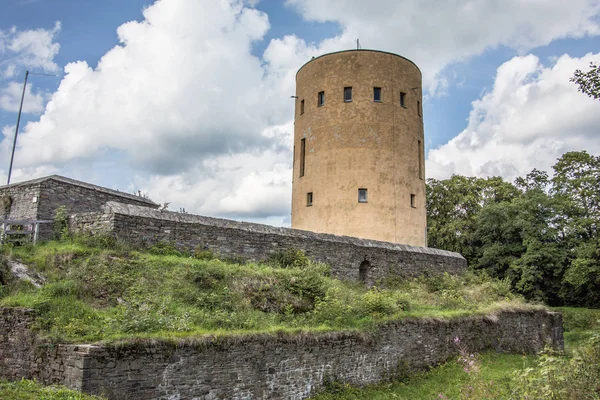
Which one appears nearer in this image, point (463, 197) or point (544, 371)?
point (544, 371)

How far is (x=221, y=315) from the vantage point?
10.5m

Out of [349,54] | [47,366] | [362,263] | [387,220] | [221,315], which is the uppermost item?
[349,54]

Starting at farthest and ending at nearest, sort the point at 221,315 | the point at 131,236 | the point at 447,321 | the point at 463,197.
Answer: the point at 463,197
the point at 447,321
the point at 131,236
the point at 221,315

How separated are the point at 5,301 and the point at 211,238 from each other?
573 centimetres

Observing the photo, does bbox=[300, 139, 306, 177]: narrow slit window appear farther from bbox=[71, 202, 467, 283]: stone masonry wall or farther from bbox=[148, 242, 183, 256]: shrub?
bbox=[148, 242, 183, 256]: shrub

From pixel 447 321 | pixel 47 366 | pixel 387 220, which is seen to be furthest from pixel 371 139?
pixel 47 366

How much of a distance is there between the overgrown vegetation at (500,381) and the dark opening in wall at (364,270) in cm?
419

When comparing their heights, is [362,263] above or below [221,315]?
above

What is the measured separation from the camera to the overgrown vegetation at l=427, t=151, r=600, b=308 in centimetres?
2908

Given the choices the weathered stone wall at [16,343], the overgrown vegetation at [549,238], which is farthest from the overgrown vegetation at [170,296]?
the overgrown vegetation at [549,238]

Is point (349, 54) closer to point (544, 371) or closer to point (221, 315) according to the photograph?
point (221, 315)

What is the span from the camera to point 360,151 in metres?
22.8

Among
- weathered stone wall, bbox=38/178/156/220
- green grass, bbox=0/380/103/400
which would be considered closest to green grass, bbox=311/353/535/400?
green grass, bbox=0/380/103/400

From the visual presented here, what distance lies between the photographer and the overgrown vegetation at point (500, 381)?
7.49 m
